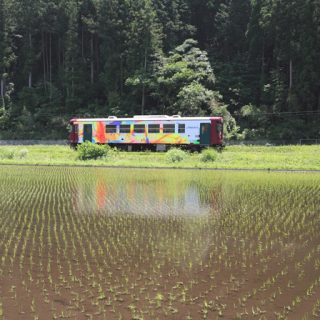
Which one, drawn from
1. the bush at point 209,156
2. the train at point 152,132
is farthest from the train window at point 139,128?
the bush at point 209,156

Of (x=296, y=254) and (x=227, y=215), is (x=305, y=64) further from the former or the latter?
(x=296, y=254)

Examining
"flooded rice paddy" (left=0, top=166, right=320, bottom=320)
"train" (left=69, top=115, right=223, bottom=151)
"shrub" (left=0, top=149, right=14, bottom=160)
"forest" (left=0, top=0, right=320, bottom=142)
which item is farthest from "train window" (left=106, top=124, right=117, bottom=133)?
"flooded rice paddy" (left=0, top=166, right=320, bottom=320)

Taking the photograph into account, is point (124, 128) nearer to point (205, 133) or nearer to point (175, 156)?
point (205, 133)

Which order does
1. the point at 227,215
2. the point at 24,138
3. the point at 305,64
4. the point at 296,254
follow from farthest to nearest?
1. the point at 24,138
2. the point at 305,64
3. the point at 227,215
4. the point at 296,254

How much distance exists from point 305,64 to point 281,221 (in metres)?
27.3

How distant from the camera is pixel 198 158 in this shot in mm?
24562

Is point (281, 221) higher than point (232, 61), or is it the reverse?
point (232, 61)

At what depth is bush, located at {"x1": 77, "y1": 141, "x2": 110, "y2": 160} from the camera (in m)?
25.9

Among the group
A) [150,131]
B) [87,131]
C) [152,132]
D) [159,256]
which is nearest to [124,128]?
[150,131]

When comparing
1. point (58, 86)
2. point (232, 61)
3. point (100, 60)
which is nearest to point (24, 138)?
point (58, 86)

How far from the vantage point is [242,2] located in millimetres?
48406

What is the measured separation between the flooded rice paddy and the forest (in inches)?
939

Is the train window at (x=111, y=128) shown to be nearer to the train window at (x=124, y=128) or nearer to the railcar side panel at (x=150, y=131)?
the railcar side panel at (x=150, y=131)

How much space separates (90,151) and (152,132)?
4615 millimetres
